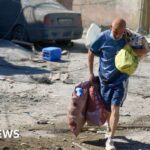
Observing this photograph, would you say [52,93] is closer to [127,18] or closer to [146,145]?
[146,145]

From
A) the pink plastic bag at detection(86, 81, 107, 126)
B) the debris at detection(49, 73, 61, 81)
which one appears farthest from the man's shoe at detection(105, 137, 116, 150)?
the debris at detection(49, 73, 61, 81)

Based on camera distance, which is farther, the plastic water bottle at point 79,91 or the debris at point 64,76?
the debris at point 64,76

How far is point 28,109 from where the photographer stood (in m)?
9.45

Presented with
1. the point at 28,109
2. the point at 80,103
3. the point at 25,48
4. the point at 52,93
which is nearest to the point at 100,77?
the point at 80,103

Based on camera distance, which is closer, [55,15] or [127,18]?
[55,15]

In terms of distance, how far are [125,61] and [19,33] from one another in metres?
9.77

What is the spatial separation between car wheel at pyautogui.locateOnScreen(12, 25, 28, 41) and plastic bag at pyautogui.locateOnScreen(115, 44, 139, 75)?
9.39 metres

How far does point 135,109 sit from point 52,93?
1.74m

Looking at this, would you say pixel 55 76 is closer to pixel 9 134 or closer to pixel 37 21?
pixel 37 21

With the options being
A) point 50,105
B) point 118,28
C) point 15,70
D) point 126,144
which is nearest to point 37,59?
point 15,70

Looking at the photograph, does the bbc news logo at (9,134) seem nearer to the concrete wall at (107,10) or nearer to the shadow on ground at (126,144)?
the shadow on ground at (126,144)

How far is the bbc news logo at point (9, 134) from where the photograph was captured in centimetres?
766

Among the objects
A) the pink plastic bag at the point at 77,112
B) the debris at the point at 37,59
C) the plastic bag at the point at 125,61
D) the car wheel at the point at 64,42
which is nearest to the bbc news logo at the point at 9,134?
the pink plastic bag at the point at 77,112

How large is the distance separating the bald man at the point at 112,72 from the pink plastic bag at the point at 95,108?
149 mm
